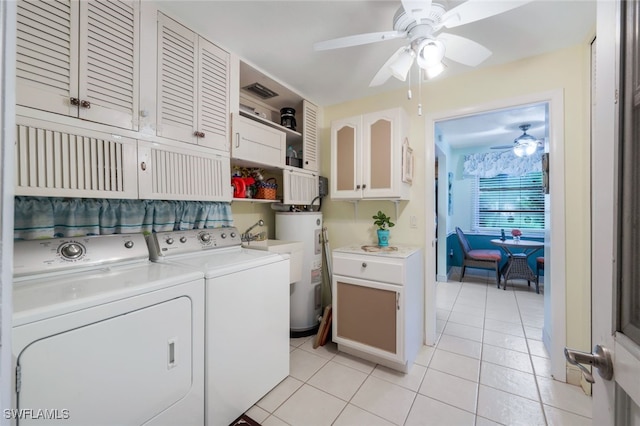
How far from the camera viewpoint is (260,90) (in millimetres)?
2477

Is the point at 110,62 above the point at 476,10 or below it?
below

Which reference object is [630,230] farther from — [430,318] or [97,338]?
[430,318]

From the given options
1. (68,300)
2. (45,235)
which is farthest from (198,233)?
(68,300)

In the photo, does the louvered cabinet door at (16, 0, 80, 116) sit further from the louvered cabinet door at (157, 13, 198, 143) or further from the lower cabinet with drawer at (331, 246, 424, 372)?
the lower cabinet with drawer at (331, 246, 424, 372)

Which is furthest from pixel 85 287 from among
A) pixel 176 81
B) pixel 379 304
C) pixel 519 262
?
pixel 519 262

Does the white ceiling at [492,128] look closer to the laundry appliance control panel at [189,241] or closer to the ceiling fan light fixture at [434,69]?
the ceiling fan light fixture at [434,69]

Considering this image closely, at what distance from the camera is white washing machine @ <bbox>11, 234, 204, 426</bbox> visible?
33.7 inches

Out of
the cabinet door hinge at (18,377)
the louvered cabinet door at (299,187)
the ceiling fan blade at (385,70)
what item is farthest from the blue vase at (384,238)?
the cabinet door hinge at (18,377)

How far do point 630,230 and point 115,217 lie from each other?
2.06m

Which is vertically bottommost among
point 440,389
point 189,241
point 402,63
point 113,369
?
point 440,389

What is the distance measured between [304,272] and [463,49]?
2144 millimetres

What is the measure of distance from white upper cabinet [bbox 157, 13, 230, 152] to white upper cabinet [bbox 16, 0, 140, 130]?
6.0 inches

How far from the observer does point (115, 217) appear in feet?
4.90

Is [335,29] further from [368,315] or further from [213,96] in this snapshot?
[368,315]
